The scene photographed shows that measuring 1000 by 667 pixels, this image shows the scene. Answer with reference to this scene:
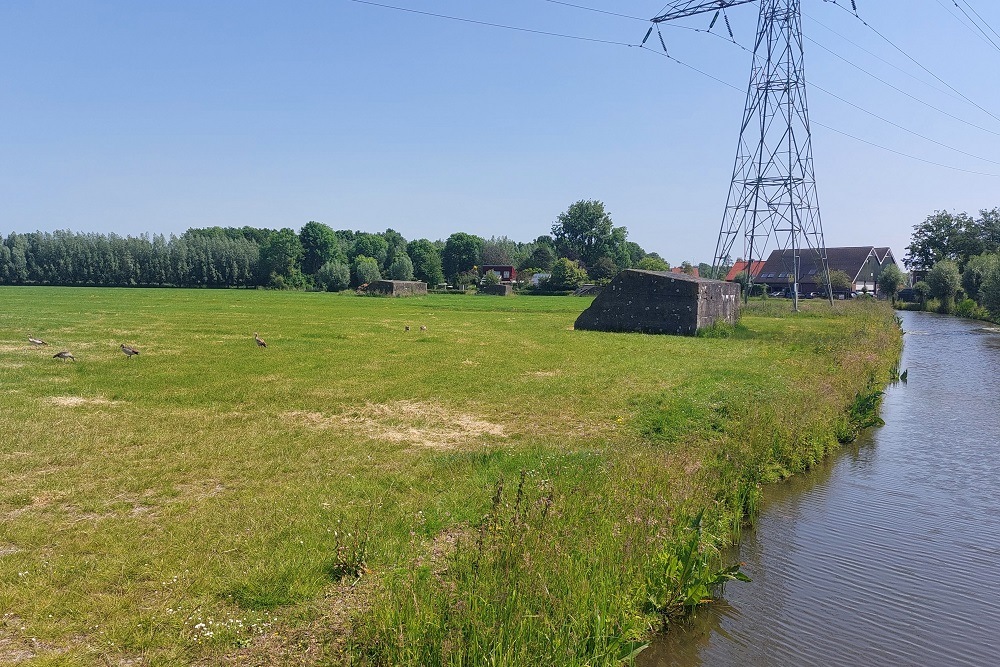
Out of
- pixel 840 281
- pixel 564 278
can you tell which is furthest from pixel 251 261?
pixel 840 281

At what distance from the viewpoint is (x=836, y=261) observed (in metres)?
111

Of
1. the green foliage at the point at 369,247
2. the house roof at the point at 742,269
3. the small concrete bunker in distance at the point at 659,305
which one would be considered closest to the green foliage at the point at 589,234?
the house roof at the point at 742,269

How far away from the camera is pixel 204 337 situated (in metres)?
28.9

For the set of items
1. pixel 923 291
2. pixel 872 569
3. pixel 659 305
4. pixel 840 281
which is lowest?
pixel 872 569

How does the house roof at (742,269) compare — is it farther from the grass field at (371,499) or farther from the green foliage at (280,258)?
the grass field at (371,499)

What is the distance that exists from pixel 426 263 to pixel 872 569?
441ft

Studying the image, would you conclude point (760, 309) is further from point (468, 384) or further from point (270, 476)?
point (270, 476)

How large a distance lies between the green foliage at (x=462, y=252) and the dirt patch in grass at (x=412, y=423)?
154 metres

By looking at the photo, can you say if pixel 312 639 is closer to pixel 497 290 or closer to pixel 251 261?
pixel 497 290

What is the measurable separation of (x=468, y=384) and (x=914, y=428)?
1220 centimetres

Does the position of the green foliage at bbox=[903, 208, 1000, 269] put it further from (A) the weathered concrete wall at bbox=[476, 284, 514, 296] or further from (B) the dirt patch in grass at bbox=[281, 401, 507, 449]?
(B) the dirt patch in grass at bbox=[281, 401, 507, 449]

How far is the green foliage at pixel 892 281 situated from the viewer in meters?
89.2

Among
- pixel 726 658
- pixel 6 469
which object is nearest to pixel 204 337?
pixel 6 469

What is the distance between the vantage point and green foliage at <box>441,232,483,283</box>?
169 meters
